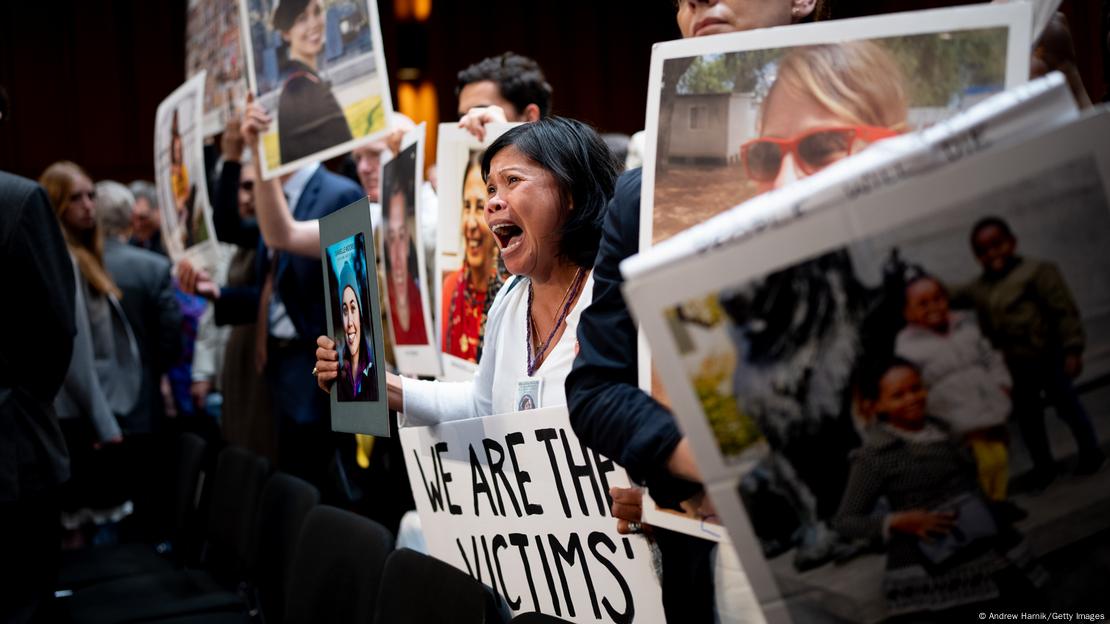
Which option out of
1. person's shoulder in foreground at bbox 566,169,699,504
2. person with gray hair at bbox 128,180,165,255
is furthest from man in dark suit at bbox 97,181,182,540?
person's shoulder in foreground at bbox 566,169,699,504

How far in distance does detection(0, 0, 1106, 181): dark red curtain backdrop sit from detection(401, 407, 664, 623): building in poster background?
20.9 feet

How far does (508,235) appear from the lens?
191cm

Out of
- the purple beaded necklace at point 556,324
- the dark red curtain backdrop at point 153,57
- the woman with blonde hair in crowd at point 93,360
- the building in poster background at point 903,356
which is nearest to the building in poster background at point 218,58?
the woman with blonde hair in crowd at point 93,360

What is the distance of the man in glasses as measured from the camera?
1.17 metres

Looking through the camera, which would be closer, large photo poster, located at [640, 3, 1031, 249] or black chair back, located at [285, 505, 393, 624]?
large photo poster, located at [640, 3, 1031, 249]

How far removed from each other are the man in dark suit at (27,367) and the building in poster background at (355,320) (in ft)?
3.73

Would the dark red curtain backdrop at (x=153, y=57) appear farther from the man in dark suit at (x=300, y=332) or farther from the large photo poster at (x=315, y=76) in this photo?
the large photo poster at (x=315, y=76)


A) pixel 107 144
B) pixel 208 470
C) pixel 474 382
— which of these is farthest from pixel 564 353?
pixel 107 144

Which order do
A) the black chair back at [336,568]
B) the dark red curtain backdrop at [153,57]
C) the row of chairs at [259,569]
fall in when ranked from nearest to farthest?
the row of chairs at [259,569], the black chair back at [336,568], the dark red curtain backdrop at [153,57]

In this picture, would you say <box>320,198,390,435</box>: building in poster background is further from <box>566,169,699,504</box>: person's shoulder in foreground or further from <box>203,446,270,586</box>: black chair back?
<box>203,446,270,586</box>: black chair back

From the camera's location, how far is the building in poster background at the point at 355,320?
1.73 meters

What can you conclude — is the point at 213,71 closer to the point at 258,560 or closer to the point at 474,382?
the point at 258,560

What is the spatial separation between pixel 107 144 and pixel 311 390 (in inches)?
246

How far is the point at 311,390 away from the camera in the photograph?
3.31 metres
